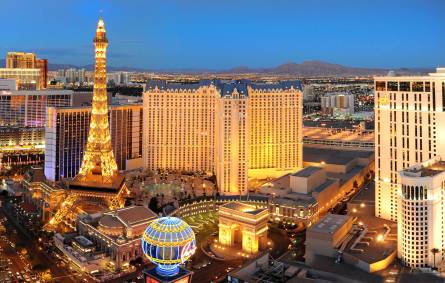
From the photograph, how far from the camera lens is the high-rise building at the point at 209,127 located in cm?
7631

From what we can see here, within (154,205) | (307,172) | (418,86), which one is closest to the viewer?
(418,86)

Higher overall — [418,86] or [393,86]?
[393,86]

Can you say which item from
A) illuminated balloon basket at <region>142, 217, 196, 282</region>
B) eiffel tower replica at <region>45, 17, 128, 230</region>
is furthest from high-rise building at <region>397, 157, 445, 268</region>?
eiffel tower replica at <region>45, 17, 128, 230</region>

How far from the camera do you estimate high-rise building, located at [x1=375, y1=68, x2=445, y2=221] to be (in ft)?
161

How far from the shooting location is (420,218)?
41594 mm

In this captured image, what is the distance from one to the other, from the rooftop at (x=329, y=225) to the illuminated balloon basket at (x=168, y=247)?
18.4 m

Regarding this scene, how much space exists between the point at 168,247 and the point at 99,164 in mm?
38742

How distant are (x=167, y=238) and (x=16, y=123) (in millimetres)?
83322

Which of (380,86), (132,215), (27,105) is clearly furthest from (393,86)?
(27,105)

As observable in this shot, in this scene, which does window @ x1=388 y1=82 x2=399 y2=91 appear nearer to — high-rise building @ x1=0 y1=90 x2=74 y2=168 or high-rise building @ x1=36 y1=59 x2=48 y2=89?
high-rise building @ x1=0 y1=90 x2=74 y2=168

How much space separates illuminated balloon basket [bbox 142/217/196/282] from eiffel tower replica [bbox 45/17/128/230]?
3320 cm

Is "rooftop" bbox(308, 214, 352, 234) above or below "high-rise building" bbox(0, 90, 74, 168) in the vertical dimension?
below

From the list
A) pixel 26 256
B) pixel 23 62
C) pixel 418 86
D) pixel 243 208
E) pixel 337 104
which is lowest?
pixel 26 256

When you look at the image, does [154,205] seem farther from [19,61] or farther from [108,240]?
[19,61]
